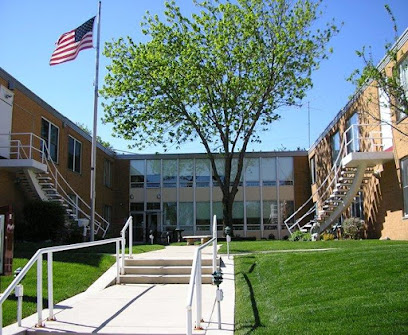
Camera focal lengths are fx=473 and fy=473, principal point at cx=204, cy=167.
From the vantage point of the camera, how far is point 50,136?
850 inches

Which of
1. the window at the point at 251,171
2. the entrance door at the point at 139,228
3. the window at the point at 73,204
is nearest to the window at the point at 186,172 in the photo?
the entrance door at the point at 139,228

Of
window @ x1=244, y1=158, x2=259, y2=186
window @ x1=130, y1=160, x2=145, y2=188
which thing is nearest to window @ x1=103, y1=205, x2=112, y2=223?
window @ x1=130, y1=160, x2=145, y2=188

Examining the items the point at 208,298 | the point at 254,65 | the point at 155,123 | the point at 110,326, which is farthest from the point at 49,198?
the point at 110,326

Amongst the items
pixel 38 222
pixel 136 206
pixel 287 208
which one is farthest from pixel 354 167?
pixel 136 206

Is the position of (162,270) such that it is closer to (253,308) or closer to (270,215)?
(253,308)

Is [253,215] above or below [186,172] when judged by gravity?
below

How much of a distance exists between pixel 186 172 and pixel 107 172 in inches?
207

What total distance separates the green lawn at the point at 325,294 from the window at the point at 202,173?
69.5 ft

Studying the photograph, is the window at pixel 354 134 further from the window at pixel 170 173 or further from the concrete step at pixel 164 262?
the window at pixel 170 173

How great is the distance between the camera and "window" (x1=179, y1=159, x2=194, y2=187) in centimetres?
3189

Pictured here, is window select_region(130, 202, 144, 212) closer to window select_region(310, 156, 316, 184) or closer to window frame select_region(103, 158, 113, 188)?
window frame select_region(103, 158, 113, 188)

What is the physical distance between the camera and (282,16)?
76.8ft

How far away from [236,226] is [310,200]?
5101 mm

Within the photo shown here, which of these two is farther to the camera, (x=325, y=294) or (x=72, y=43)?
(x=72, y=43)
